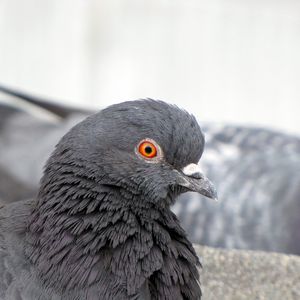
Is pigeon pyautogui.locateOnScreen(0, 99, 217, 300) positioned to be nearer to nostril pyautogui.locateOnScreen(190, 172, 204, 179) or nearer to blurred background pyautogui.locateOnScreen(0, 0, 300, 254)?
nostril pyautogui.locateOnScreen(190, 172, 204, 179)

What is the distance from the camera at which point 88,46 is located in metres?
9.65

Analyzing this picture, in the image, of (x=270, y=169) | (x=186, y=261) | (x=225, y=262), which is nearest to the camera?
(x=186, y=261)

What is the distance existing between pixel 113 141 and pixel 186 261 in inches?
22.4

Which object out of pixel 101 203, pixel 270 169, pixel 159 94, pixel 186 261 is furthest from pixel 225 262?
pixel 159 94

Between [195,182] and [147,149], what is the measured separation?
0.24m

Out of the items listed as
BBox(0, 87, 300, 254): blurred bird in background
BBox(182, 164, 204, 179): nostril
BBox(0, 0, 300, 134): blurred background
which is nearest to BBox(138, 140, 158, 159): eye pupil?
BBox(182, 164, 204, 179): nostril

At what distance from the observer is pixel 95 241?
11.2ft

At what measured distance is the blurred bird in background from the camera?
20.2 feet

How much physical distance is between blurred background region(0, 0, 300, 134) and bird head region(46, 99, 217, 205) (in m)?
6.14

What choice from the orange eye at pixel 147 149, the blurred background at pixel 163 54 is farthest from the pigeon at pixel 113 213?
the blurred background at pixel 163 54

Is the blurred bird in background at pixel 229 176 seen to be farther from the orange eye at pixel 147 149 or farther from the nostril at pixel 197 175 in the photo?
the orange eye at pixel 147 149

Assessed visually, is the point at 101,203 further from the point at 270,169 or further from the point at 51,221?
the point at 270,169

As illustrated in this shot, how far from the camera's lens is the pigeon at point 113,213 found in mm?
3357

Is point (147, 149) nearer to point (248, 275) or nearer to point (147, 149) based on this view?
point (147, 149)
